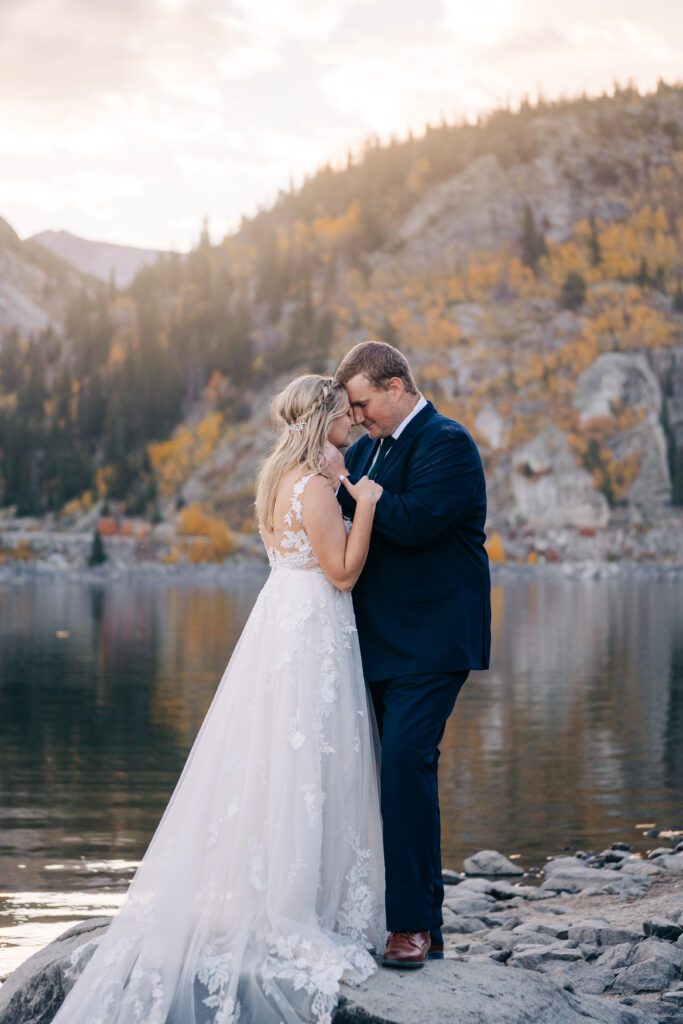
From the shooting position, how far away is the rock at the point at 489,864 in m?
11.4

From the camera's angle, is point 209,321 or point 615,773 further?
point 209,321

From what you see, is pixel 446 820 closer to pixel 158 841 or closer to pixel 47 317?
pixel 158 841

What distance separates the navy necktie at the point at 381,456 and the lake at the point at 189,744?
429 cm

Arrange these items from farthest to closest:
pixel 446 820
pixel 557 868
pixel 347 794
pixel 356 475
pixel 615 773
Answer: pixel 615 773
pixel 446 820
pixel 557 868
pixel 356 475
pixel 347 794

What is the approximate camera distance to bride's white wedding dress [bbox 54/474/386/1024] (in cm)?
495

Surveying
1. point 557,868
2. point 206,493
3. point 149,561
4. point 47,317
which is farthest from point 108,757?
point 47,317

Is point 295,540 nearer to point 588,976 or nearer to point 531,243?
point 588,976

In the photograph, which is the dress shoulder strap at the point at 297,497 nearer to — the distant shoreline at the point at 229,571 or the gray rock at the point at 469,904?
the gray rock at the point at 469,904

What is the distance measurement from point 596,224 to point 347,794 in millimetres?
128461

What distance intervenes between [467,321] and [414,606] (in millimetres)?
112405

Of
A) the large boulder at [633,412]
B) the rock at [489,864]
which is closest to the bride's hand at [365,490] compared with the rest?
the rock at [489,864]

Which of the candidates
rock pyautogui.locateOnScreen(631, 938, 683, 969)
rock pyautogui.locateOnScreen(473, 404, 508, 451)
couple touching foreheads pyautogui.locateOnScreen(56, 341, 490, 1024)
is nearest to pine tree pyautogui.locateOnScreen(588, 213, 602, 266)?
rock pyautogui.locateOnScreen(473, 404, 508, 451)

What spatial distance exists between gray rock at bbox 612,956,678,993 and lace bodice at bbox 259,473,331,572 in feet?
8.85

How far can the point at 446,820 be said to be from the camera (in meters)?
13.8
